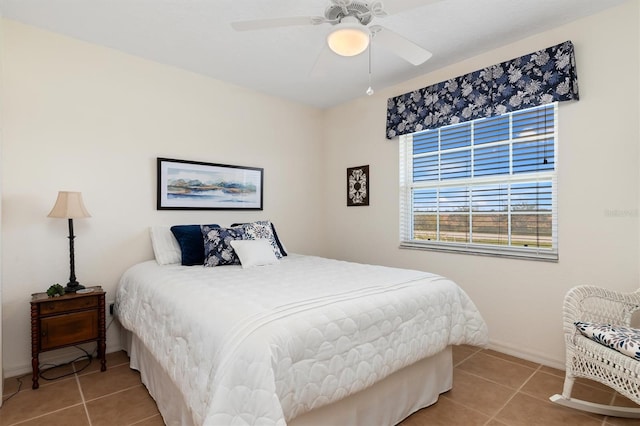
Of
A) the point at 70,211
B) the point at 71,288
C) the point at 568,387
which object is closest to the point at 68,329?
the point at 71,288

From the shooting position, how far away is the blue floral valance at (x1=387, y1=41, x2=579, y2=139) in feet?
8.18

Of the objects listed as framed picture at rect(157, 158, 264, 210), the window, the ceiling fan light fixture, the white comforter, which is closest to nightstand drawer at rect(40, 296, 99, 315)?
the white comforter

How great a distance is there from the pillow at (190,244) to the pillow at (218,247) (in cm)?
6

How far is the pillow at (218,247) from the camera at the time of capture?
2801 mm

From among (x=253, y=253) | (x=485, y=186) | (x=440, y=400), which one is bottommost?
(x=440, y=400)

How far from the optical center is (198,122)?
3406 mm

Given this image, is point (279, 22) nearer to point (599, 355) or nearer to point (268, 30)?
point (268, 30)

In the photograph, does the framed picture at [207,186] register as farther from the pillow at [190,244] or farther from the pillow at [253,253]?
the pillow at [253,253]

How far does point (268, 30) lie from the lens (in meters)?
2.57

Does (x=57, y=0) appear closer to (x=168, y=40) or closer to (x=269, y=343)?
(x=168, y=40)

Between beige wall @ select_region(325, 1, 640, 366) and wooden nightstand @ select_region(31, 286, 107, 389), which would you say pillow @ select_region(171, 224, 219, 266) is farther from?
beige wall @ select_region(325, 1, 640, 366)

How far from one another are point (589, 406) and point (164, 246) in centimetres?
322

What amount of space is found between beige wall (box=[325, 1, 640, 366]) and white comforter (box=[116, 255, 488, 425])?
816 millimetres

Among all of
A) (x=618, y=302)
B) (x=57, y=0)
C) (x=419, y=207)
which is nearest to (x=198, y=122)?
(x=57, y=0)
